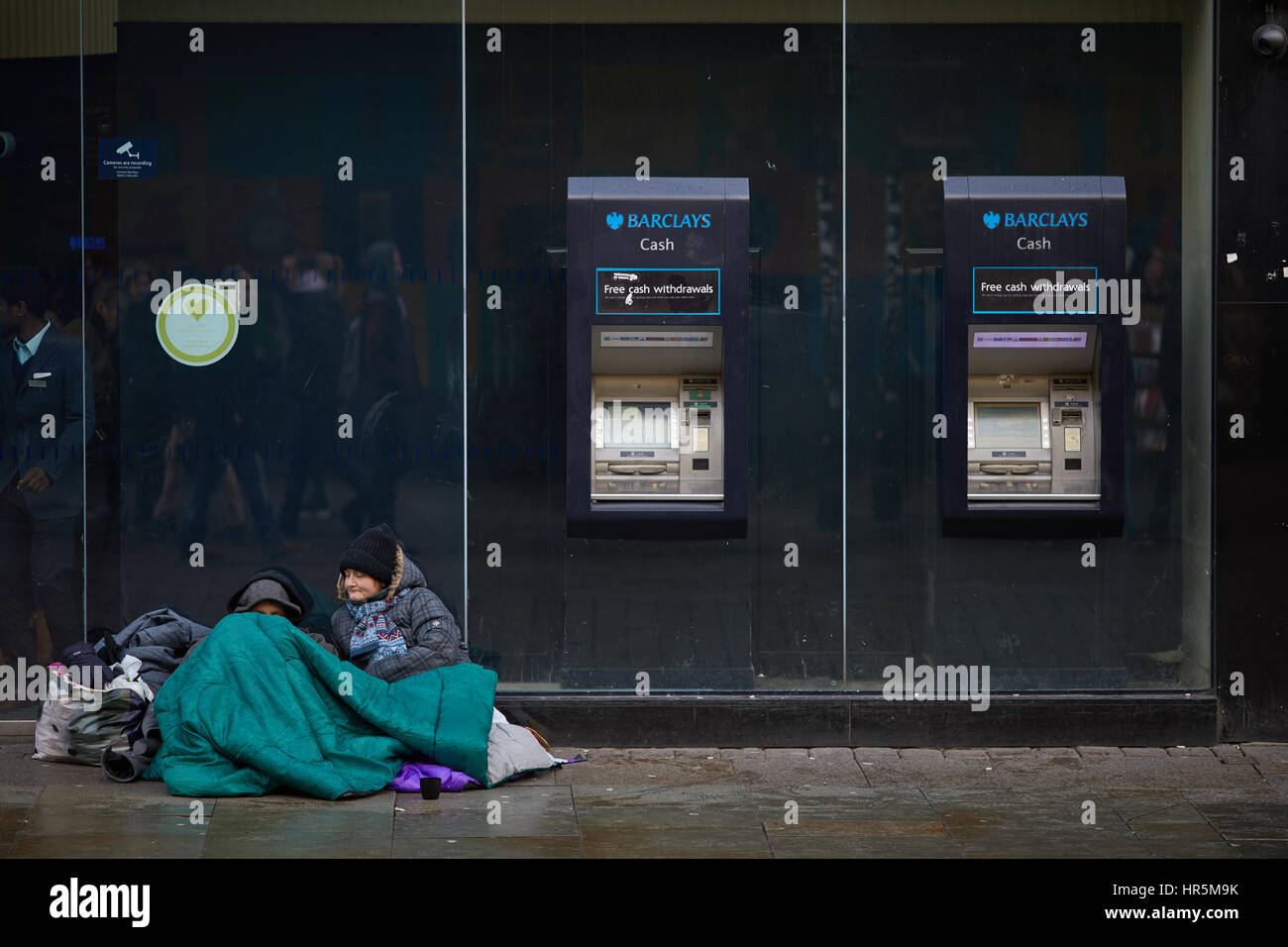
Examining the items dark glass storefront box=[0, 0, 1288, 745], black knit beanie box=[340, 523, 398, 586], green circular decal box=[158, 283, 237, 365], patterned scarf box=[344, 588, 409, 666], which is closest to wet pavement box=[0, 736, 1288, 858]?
dark glass storefront box=[0, 0, 1288, 745]

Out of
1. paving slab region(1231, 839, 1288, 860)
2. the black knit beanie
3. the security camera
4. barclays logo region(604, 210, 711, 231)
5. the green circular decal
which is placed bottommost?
paving slab region(1231, 839, 1288, 860)

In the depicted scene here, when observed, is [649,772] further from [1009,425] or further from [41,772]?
[41,772]

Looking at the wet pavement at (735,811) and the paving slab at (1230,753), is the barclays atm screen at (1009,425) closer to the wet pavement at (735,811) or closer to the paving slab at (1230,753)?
the wet pavement at (735,811)

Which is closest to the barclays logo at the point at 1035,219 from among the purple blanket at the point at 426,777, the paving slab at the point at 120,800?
the purple blanket at the point at 426,777

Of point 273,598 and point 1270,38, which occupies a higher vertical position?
point 1270,38

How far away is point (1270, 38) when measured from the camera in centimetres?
760

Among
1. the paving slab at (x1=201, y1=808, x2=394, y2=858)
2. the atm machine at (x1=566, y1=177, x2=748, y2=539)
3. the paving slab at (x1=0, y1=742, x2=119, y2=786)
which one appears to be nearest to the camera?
the paving slab at (x1=201, y1=808, x2=394, y2=858)

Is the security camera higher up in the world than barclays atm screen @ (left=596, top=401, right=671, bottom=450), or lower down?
higher up

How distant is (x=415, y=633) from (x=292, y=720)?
768 mm

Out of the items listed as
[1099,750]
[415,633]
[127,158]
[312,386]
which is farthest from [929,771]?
[127,158]

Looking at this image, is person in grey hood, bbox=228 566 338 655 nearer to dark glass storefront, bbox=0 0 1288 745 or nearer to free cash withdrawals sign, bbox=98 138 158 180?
dark glass storefront, bbox=0 0 1288 745

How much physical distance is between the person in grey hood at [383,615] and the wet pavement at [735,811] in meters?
0.69

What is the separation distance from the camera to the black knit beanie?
7191 mm

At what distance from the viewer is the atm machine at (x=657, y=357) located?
749cm
